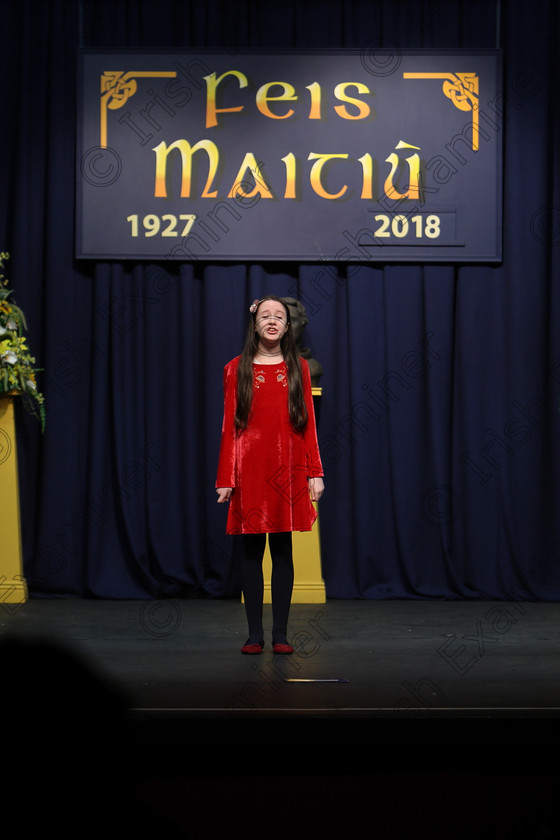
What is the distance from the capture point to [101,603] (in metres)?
4.59

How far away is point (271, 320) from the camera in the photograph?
11.2 ft

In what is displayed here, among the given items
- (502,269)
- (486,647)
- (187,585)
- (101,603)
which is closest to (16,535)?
(101,603)

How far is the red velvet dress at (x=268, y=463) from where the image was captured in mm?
3354

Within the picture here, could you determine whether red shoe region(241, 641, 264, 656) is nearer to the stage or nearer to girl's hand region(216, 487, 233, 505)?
the stage

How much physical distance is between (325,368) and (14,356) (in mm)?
1513

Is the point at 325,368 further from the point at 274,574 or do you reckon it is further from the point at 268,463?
the point at 274,574

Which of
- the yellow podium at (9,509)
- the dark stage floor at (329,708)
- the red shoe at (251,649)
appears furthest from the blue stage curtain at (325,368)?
the red shoe at (251,649)

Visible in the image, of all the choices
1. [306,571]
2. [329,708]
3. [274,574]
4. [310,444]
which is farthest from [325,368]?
[329,708]

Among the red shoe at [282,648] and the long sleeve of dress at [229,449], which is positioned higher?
the long sleeve of dress at [229,449]

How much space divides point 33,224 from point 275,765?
3.23 m

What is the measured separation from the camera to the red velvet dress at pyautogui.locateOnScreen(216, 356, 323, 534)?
11.0 feet

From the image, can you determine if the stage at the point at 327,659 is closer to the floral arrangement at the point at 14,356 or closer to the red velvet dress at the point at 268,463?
the red velvet dress at the point at 268,463

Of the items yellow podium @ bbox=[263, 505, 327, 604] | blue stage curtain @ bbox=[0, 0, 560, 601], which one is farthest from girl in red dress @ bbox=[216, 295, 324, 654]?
blue stage curtain @ bbox=[0, 0, 560, 601]

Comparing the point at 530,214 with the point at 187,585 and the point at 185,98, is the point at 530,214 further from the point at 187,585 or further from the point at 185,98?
the point at 187,585
